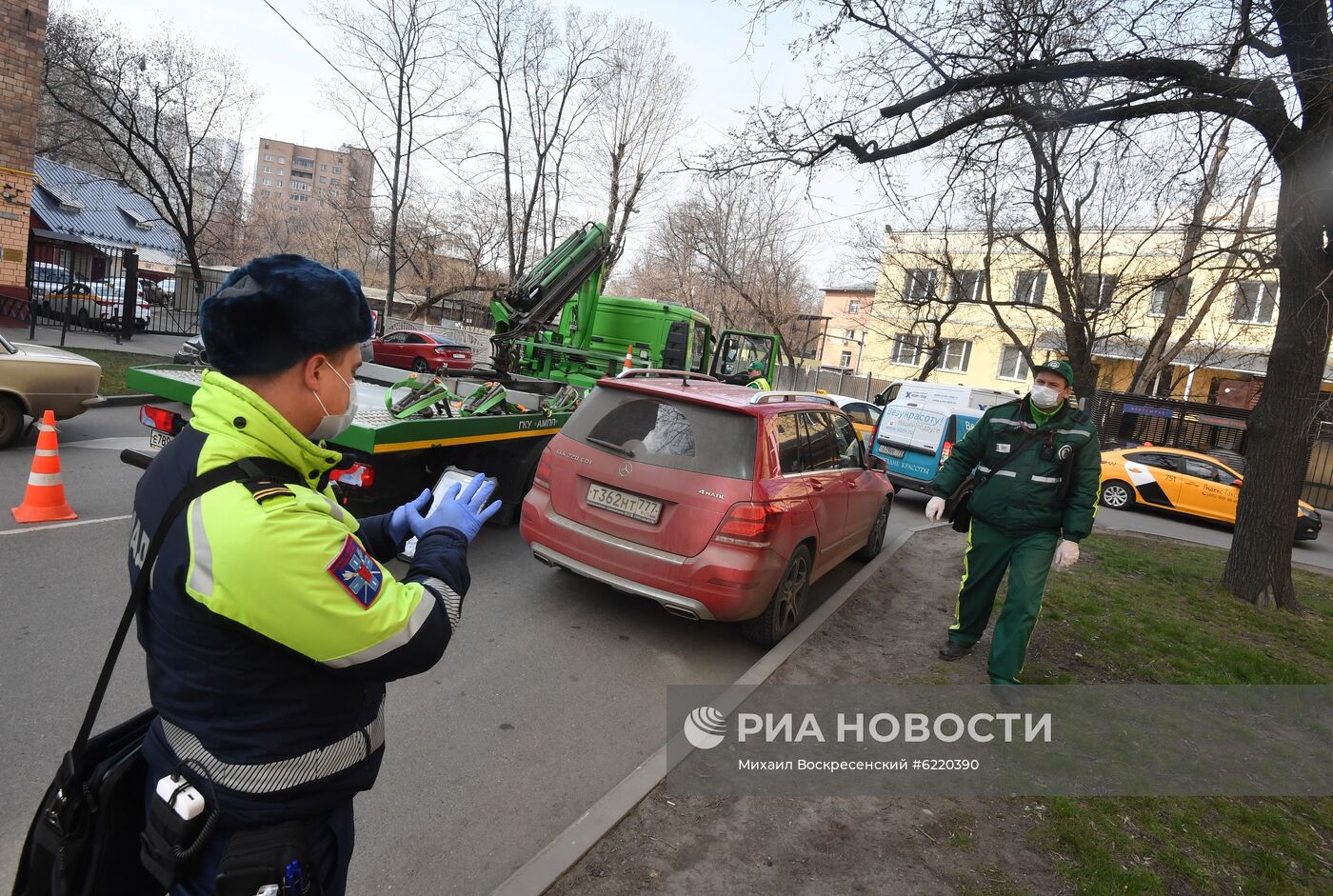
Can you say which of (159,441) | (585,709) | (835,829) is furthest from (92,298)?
(835,829)

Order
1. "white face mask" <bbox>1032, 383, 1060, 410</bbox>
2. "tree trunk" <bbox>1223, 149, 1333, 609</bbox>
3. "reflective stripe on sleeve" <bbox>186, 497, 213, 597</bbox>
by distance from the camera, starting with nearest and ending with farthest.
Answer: "reflective stripe on sleeve" <bbox>186, 497, 213, 597</bbox> < "white face mask" <bbox>1032, 383, 1060, 410</bbox> < "tree trunk" <bbox>1223, 149, 1333, 609</bbox>

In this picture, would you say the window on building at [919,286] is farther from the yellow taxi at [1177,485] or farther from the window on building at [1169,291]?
the yellow taxi at [1177,485]

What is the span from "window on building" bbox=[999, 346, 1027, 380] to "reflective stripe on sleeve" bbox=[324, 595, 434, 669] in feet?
122

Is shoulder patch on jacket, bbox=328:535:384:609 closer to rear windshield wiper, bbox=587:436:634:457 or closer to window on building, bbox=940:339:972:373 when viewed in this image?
rear windshield wiper, bbox=587:436:634:457

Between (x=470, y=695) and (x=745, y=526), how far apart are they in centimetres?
191

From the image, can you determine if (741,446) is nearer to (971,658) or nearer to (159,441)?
(971,658)

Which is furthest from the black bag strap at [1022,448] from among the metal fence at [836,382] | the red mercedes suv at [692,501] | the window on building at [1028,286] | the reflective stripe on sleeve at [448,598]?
the metal fence at [836,382]

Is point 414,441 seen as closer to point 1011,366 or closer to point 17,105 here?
point 17,105

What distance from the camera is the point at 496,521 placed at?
24.3 ft

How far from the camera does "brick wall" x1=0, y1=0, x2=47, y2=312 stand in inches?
624

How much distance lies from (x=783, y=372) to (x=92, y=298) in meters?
26.5

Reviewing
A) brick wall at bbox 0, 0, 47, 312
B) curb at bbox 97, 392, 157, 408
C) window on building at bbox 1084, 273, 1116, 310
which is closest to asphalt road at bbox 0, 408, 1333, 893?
curb at bbox 97, 392, 157, 408

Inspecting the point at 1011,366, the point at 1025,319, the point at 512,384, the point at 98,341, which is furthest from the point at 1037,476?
the point at 1011,366

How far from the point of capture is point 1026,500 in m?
4.50
